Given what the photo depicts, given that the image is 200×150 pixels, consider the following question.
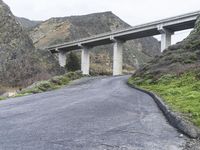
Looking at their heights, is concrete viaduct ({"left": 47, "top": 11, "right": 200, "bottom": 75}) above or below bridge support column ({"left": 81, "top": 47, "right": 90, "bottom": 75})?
above

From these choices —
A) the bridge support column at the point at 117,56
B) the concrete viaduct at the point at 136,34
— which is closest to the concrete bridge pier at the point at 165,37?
the concrete viaduct at the point at 136,34

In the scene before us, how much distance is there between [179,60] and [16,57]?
146 feet

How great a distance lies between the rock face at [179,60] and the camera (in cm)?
3670

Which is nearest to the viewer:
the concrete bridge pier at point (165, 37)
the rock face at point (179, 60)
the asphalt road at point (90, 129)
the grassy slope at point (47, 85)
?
the asphalt road at point (90, 129)

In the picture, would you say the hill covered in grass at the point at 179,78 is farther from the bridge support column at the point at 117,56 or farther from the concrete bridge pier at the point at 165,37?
the bridge support column at the point at 117,56

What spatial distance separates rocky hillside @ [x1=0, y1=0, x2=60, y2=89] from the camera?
6956 centimetres

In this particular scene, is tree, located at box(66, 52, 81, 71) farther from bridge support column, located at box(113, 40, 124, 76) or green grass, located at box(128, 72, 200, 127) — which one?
green grass, located at box(128, 72, 200, 127)

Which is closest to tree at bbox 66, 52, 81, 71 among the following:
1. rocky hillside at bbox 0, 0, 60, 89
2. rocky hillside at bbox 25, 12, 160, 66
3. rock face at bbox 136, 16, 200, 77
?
rocky hillside at bbox 0, 0, 60, 89

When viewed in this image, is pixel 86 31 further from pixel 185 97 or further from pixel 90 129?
pixel 90 129

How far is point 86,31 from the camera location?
143 meters

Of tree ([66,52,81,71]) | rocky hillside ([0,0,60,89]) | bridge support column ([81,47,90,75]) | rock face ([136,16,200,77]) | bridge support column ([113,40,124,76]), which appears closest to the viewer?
rock face ([136,16,200,77])

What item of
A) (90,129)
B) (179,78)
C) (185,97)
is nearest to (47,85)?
(179,78)

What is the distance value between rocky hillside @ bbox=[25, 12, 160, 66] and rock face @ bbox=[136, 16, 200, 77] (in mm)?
83634

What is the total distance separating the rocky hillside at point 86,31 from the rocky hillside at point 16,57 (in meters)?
42.4
